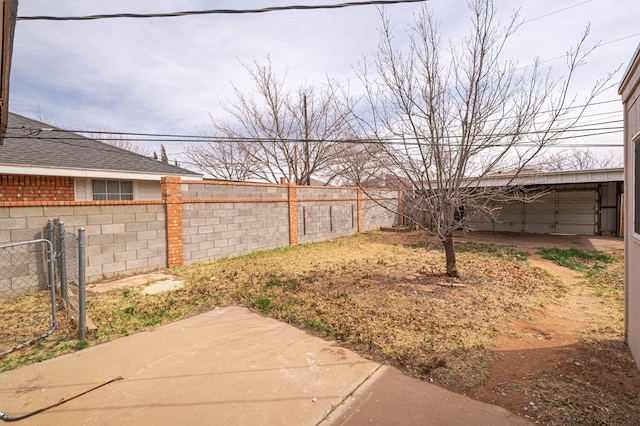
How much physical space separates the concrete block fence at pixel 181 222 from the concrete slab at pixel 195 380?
10.3 feet

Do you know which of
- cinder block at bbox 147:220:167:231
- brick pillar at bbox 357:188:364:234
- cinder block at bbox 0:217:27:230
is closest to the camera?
cinder block at bbox 0:217:27:230

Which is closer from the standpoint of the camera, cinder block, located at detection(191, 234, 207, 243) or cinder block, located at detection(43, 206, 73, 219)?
cinder block, located at detection(43, 206, 73, 219)

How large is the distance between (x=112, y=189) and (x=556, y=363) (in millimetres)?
11055

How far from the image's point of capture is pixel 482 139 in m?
5.17

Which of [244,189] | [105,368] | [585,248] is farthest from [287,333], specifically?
[585,248]

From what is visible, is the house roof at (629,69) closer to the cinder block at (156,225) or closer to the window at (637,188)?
the window at (637,188)

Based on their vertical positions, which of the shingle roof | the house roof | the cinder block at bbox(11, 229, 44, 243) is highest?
the shingle roof

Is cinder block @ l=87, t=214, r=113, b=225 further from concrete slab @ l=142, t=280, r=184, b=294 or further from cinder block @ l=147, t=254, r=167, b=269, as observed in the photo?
concrete slab @ l=142, t=280, r=184, b=294

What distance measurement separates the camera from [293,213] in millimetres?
10984

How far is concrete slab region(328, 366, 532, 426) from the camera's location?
2172 mm

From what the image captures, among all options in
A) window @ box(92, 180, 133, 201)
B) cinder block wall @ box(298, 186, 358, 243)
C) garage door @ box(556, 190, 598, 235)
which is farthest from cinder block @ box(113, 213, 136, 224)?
garage door @ box(556, 190, 598, 235)

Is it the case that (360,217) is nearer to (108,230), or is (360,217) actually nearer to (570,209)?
(570,209)

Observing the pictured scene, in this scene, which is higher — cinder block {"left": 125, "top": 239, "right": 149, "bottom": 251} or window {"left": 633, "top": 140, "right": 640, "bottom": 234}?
window {"left": 633, "top": 140, "right": 640, "bottom": 234}

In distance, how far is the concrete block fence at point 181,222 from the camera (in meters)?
5.72
